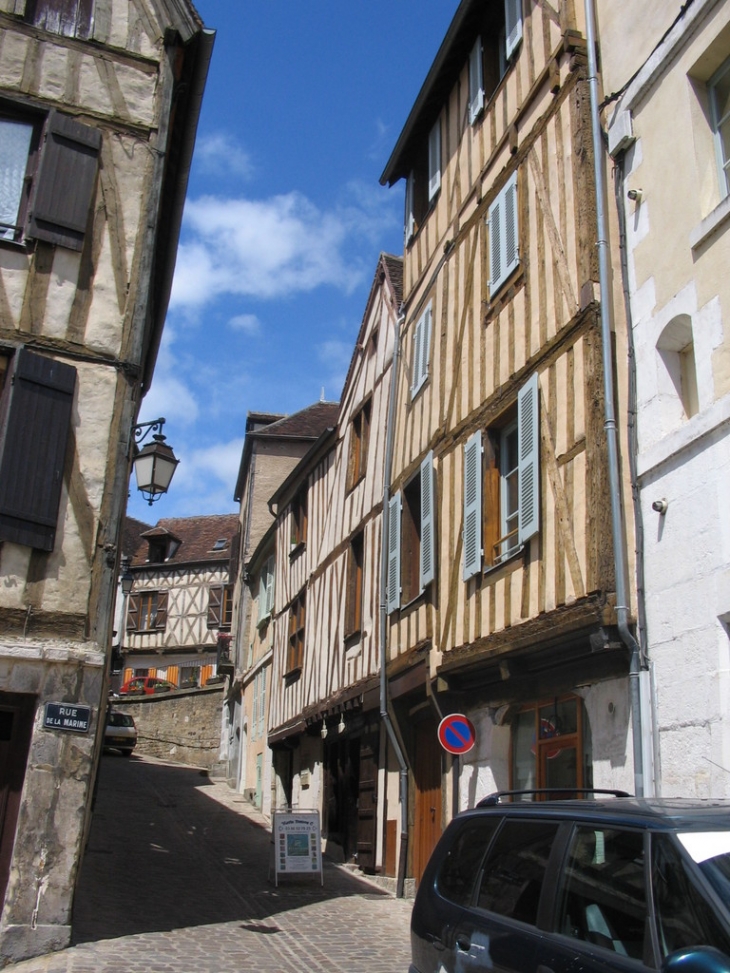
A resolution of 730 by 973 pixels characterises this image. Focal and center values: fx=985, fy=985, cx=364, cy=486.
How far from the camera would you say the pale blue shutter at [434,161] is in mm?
11766

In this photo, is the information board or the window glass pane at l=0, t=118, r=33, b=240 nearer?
the window glass pane at l=0, t=118, r=33, b=240

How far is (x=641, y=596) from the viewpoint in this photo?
6797mm

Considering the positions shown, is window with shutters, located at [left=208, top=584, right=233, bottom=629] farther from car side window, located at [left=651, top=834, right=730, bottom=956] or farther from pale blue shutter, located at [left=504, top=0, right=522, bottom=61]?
car side window, located at [left=651, top=834, right=730, bottom=956]

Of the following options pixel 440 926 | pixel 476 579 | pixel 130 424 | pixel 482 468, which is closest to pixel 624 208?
pixel 482 468

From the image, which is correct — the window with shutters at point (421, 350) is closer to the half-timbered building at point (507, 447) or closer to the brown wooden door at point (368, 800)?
the half-timbered building at point (507, 447)

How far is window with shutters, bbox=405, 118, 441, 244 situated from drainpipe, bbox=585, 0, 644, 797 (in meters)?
3.57

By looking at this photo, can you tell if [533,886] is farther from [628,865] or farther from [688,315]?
[688,315]

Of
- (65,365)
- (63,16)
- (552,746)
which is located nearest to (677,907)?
(552,746)

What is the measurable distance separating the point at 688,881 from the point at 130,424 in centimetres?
661

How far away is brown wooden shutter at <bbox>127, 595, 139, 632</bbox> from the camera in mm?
39156

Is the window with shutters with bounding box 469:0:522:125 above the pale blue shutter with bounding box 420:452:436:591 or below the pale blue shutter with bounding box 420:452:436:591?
above

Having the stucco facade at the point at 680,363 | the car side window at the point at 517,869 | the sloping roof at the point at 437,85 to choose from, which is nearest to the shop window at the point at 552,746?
the stucco facade at the point at 680,363

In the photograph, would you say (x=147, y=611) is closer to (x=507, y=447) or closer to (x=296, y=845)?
(x=296, y=845)

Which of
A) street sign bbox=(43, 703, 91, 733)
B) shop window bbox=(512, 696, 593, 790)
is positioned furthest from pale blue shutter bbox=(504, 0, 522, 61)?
street sign bbox=(43, 703, 91, 733)
